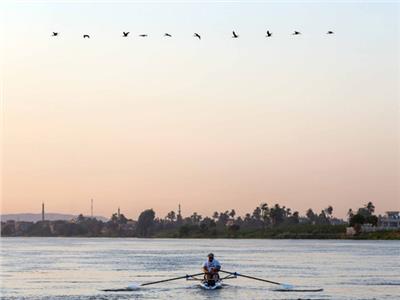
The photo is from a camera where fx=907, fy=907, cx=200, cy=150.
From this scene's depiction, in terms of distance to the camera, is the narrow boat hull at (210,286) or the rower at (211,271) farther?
the rower at (211,271)

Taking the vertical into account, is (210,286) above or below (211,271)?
below

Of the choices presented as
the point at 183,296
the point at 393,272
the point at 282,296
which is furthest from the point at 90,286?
the point at 393,272

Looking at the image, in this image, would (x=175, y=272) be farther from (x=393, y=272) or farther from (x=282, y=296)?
(x=282, y=296)

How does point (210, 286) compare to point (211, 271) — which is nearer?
point (210, 286)

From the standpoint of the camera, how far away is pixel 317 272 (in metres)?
83.4

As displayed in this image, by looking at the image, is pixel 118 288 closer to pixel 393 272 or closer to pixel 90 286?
pixel 90 286

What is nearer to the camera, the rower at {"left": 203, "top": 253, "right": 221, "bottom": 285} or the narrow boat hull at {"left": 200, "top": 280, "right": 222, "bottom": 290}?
the narrow boat hull at {"left": 200, "top": 280, "right": 222, "bottom": 290}

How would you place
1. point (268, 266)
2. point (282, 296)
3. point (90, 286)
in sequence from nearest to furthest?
point (282, 296) < point (90, 286) < point (268, 266)

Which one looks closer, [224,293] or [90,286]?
[224,293]

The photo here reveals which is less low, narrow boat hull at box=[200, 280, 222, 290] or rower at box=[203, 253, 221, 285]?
rower at box=[203, 253, 221, 285]

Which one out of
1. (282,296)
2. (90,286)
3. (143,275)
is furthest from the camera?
(143,275)

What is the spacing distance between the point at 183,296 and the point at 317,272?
27.1 meters

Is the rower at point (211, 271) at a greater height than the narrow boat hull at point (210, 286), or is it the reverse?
the rower at point (211, 271)

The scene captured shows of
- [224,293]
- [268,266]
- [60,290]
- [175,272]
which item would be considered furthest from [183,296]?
[268,266]
